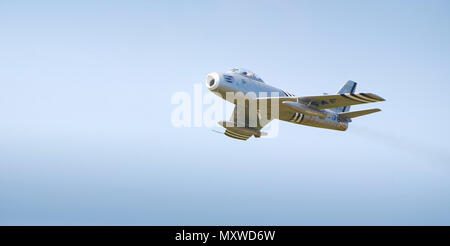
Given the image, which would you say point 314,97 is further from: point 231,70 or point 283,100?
point 231,70

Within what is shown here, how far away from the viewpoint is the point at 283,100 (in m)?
34.7

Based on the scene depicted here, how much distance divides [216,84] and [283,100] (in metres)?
6.31

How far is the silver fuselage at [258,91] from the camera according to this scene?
33.7m

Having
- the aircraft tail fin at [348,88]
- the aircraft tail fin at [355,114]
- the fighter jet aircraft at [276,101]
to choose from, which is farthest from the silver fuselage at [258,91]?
the aircraft tail fin at [348,88]

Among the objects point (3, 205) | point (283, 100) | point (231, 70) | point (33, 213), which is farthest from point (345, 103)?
point (3, 205)

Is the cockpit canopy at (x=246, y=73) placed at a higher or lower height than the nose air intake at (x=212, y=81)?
higher

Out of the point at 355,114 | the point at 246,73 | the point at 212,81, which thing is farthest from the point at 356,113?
the point at 212,81

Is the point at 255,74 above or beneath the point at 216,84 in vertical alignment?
above

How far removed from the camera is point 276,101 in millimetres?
→ 34875

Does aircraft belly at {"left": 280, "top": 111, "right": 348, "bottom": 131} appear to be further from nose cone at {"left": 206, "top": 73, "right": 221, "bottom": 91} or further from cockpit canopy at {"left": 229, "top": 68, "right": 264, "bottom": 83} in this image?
nose cone at {"left": 206, "top": 73, "right": 221, "bottom": 91}

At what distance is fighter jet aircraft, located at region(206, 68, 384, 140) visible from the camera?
1326 inches

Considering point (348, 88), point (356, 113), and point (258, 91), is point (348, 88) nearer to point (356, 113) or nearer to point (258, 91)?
point (356, 113)

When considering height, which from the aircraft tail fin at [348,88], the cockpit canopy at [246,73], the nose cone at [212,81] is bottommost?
the nose cone at [212,81]

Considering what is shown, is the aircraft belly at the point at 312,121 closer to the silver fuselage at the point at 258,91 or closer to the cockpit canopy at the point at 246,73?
the silver fuselage at the point at 258,91
